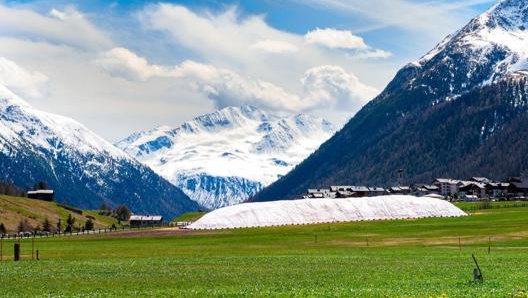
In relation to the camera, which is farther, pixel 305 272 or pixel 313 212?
pixel 313 212

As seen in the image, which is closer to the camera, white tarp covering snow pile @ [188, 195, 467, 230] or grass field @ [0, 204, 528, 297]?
grass field @ [0, 204, 528, 297]

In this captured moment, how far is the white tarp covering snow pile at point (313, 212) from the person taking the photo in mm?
186125

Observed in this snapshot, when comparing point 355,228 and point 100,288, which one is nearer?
point 100,288

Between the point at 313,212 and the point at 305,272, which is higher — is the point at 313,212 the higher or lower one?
the higher one

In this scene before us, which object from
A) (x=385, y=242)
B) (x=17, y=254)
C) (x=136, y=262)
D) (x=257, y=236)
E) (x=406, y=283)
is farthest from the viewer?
(x=257, y=236)

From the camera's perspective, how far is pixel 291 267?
73375mm

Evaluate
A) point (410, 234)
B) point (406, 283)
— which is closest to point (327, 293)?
point (406, 283)

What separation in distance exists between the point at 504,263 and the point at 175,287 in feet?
109

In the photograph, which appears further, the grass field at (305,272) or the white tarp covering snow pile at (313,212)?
the white tarp covering snow pile at (313,212)

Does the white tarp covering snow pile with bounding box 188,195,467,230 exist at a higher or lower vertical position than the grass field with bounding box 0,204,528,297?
higher

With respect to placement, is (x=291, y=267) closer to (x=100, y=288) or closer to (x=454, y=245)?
(x=100, y=288)

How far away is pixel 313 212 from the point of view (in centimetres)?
19212

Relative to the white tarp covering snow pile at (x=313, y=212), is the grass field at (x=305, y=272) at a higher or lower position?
lower

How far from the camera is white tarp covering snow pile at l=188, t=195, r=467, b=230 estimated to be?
7328 inches
